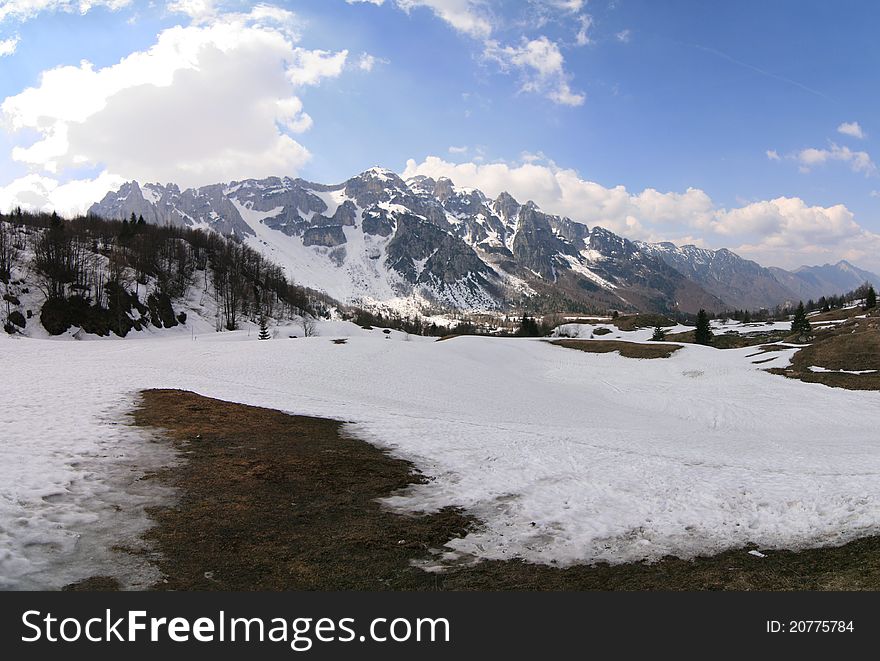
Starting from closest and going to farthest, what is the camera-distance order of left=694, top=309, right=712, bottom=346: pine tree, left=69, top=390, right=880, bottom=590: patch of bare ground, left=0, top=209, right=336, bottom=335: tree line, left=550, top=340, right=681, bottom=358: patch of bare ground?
left=69, top=390, right=880, bottom=590: patch of bare ground < left=550, top=340, right=681, bottom=358: patch of bare ground < left=0, top=209, right=336, bottom=335: tree line < left=694, top=309, right=712, bottom=346: pine tree

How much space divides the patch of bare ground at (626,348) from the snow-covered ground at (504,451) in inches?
681

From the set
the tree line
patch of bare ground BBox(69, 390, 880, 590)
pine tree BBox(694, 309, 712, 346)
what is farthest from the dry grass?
patch of bare ground BBox(69, 390, 880, 590)

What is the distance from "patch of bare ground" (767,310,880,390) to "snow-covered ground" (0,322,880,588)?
278 centimetres

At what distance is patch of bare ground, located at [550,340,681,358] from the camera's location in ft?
214

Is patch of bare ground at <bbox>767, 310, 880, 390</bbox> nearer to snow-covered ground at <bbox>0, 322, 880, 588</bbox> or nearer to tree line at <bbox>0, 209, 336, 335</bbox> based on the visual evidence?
snow-covered ground at <bbox>0, 322, 880, 588</bbox>

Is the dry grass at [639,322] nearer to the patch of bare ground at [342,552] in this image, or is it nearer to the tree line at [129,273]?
the tree line at [129,273]

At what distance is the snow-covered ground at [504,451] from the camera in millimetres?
10070

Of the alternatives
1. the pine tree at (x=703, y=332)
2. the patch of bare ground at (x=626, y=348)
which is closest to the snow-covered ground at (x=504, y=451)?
the patch of bare ground at (x=626, y=348)

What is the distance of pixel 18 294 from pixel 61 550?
89278mm

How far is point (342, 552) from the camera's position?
360 inches

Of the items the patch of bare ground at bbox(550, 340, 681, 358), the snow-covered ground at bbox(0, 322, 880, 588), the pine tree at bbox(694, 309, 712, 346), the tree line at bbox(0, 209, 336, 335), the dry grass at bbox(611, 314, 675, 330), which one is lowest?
the snow-covered ground at bbox(0, 322, 880, 588)

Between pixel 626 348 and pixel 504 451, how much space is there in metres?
56.0

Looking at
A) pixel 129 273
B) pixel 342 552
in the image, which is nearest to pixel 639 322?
pixel 129 273

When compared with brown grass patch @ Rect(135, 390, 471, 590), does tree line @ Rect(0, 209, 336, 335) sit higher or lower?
higher
